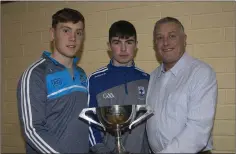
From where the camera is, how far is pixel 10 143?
2.78 m

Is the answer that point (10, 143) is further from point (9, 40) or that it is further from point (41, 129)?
point (41, 129)

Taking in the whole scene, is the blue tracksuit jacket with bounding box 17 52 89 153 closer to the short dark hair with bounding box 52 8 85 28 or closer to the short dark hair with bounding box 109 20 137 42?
the short dark hair with bounding box 52 8 85 28

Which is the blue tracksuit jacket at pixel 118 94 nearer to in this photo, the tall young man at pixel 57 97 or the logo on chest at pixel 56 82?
the tall young man at pixel 57 97

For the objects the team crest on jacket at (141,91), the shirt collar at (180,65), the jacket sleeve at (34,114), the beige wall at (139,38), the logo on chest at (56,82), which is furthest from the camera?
the beige wall at (139,38)

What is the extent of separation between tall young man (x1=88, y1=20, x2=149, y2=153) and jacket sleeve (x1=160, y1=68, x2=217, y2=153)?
0.34 metres

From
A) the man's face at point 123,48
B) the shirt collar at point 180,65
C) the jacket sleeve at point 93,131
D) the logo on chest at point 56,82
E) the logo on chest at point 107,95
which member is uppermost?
the man's face at point 123,48

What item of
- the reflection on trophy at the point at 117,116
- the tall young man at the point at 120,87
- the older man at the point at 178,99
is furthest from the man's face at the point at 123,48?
the reflection on trophy at the point at 117,116

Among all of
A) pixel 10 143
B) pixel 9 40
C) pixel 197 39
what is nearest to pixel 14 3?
pixel 9 40

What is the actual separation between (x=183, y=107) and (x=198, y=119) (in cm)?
14

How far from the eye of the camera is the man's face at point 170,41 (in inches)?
67.7

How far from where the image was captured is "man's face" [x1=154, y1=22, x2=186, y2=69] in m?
1.72

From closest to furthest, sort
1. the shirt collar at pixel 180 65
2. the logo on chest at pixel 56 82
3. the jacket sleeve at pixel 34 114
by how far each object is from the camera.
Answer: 1. the jacket sleeve at pixel 34 114
2. the logo on chest at pixel 56 82
3. the shirt collar at pixel 180 65

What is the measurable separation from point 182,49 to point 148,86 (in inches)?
14.3

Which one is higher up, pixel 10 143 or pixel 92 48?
pixel 92 48
